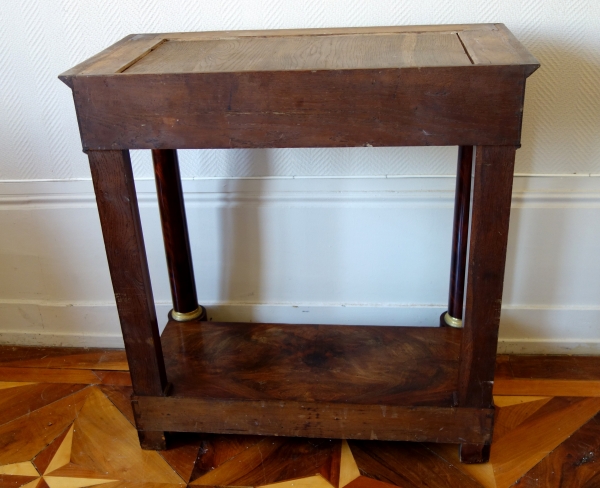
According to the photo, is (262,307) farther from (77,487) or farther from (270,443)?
(77,487)

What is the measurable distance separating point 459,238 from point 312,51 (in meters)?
0.50

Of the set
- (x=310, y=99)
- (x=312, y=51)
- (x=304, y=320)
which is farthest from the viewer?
(x=304, y=320)

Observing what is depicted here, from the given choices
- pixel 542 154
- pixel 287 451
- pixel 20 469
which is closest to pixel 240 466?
pixel 287 451

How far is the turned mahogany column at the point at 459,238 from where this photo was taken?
3.76 ft

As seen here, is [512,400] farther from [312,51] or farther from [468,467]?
[312,51]

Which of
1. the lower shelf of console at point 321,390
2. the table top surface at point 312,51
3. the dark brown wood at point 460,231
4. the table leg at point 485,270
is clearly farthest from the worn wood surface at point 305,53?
the lower shelf of console at point 321,390

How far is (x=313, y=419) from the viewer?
1072mm

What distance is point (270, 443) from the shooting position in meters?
1.16

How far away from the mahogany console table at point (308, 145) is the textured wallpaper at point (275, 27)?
0.10m

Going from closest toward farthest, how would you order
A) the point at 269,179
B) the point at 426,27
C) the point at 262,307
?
the point at 426,27, the point at 269,179, the point at 262,307

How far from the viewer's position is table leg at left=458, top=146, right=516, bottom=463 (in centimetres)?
83

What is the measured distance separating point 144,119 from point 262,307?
2.18 ft

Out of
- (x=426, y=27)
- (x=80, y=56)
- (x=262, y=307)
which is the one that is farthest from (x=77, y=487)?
(x=426, y=27)

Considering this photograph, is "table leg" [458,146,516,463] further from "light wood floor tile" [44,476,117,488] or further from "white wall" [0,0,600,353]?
"light wood floor tile" [44,476,117,488]
